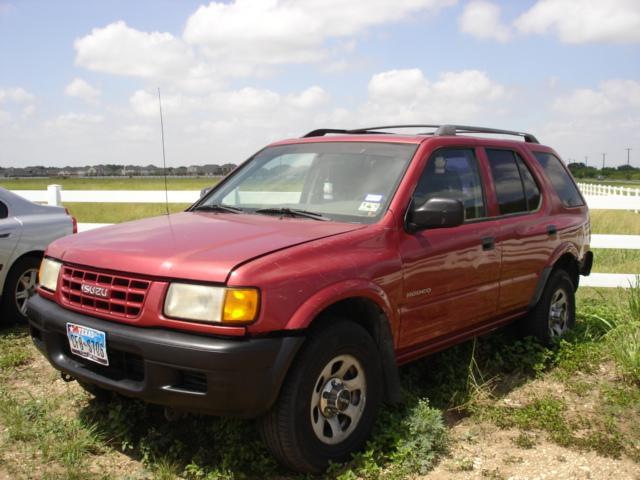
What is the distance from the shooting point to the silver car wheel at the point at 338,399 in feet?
11.3

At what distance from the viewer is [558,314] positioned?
5.96 m

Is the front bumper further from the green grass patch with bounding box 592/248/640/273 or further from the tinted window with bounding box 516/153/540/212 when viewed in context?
the green grass patch with bounding box 592/248/640/273

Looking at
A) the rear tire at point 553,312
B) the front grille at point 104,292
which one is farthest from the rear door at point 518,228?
the front grille at point 104,292

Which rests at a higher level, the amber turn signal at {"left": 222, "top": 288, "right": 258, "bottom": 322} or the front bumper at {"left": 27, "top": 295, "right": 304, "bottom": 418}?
the amber turn signal at {"left": 222, "top": 288, "right": 258, "bottom": 322}

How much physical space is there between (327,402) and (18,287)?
400cm

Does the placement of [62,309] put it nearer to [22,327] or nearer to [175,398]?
[175,398]

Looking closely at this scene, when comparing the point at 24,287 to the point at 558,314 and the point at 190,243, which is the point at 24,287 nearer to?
the point at 190,243

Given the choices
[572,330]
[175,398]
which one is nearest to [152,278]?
[175,398]

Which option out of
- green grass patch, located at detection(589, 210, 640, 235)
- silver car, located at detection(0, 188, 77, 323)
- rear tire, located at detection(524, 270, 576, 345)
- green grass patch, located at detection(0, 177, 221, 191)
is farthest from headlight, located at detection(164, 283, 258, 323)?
green grass patch, located at detection(0, 177, 221, 191)

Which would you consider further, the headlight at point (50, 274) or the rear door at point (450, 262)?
the rear door at point (450, 262)

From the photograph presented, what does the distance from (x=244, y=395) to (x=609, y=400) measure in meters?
2.89

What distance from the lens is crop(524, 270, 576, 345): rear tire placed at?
220 inches

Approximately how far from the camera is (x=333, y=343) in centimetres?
340

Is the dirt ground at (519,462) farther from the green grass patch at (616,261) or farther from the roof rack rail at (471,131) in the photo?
the green grass patch at (616,261)
